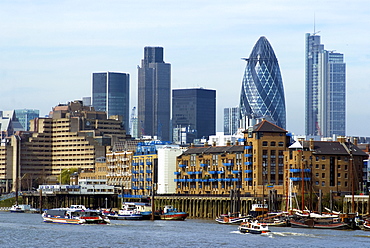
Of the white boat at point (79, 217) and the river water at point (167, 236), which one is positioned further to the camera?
the white boat at point (79, 217)

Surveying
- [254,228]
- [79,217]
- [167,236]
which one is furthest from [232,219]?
[167,236]

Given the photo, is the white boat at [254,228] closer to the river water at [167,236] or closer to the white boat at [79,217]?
the river water at [167,236]

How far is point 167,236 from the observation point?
158 m

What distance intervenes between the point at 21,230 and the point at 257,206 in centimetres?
5001

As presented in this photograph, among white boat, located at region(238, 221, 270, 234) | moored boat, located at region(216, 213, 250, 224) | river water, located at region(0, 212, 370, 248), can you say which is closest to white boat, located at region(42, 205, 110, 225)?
river water, located at region(0, 212, 370, 248)

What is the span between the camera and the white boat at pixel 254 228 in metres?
162

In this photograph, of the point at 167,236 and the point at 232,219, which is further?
the point at 232,219

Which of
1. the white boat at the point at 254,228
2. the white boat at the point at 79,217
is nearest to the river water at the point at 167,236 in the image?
the white boat at the point at 254,228

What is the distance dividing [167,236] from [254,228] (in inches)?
602

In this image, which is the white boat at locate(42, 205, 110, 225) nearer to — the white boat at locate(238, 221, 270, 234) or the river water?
the river water

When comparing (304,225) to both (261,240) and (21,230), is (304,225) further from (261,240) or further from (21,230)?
(21,230)

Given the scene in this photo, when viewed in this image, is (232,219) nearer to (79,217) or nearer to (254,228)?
(254,228)

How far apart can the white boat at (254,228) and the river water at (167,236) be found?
5.23 ft

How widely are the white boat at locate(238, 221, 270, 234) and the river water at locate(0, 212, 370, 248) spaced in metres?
1.60
